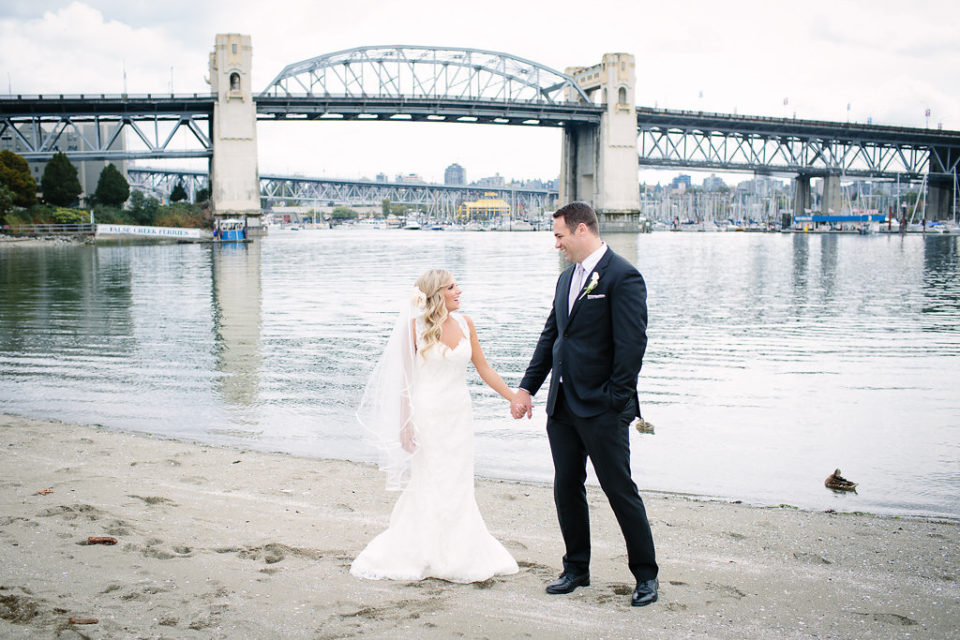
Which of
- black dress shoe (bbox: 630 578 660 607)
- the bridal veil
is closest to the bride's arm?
the bridal veil

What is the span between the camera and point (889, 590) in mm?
5004

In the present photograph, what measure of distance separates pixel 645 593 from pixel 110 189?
274ft

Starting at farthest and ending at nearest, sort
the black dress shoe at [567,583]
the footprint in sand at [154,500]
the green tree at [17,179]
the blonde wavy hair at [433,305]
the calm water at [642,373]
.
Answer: the green tree at [17,179], the calm water at [642,373], the footprint in sand at [154,500], the blonde wavy hair at [433,305], the black dress shoe at [567,583]

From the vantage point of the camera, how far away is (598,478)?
16.2 ft

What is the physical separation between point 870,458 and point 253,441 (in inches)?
269

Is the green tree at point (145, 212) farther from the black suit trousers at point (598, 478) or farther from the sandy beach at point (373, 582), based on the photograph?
the black suit trousers at point (598, 478)

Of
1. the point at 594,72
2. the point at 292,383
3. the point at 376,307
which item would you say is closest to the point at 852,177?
the point at 594,72

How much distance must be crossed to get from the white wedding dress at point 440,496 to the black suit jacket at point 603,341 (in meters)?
0.65

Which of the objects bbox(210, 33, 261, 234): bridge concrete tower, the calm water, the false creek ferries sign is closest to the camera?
the calm water

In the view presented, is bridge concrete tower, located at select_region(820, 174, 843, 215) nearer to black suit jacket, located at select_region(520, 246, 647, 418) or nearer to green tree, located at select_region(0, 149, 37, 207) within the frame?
green tree, located at select_region(0, 149, 37, 207)

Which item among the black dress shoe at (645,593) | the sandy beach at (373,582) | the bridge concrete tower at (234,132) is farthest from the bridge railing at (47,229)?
the black dress shoe at (645,593)

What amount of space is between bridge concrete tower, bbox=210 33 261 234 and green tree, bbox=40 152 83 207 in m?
15.4

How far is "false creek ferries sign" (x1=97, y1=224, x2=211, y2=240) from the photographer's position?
213 ft

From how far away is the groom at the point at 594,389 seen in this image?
474 cm
